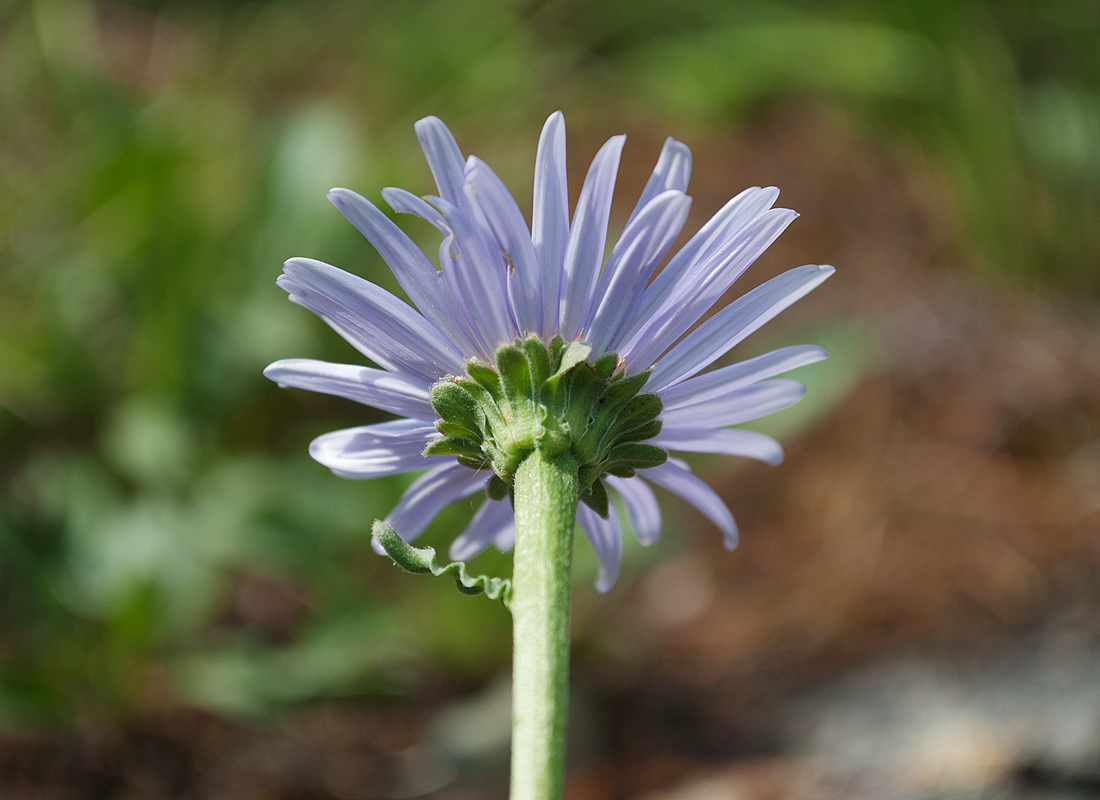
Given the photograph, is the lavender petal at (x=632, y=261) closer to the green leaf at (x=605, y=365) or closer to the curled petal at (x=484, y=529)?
the green leaf at (x=605, y=365)

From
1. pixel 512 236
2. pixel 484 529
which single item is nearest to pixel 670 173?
pixel 512 236

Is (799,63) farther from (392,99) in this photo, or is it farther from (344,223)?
(344,223)

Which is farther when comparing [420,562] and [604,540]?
[604,540]

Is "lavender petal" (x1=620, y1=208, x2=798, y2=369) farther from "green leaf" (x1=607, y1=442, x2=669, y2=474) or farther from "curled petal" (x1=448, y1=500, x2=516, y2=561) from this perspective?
"curled petal" (x1=448, y1=500, x2=516, y2=561)

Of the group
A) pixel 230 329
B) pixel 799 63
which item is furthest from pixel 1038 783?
pixel 799 63

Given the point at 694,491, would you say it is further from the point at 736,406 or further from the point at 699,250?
the point at 699,250

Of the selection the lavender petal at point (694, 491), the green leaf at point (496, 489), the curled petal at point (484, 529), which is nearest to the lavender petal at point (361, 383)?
the green leaf at point (496, 489)
